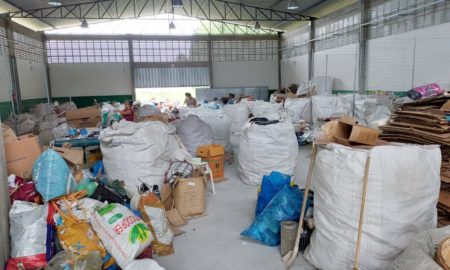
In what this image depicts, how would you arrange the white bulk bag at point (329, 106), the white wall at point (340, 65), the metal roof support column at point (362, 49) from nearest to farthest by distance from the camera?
the white bulk bag at point (329, 106) < the metal roof support column at point (362, 49) < the white wall at point (340, 65)

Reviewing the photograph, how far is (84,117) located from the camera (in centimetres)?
640

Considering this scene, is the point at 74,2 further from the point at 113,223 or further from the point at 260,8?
the point at 113,223

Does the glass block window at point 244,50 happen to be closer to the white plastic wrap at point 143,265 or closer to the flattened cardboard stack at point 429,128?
the flattened cardboard stack at point 429,128

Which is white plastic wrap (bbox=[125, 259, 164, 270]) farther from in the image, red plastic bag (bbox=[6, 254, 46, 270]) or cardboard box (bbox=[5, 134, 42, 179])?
cardboard box (bbox=[5, 134, 42, 179])

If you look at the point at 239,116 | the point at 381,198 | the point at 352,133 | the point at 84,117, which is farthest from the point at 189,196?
the point at 239,116

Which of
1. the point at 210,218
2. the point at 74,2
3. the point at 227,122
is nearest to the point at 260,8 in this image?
the point at 74,2

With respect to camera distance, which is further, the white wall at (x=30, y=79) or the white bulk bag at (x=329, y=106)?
the white wall at (x=30, y=79)

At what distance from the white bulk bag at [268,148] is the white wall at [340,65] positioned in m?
5.47

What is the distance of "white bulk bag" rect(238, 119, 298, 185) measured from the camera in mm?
3891

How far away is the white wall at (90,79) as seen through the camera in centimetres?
1304

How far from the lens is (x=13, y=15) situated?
9547 millimetres

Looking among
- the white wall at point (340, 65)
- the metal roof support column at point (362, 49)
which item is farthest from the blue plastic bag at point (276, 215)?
the white wall at point (340, 65)

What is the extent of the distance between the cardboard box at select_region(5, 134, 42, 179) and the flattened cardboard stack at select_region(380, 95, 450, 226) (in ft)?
9.85

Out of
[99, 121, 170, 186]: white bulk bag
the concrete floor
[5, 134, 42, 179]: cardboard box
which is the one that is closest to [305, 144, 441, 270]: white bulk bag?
the concrete floor
